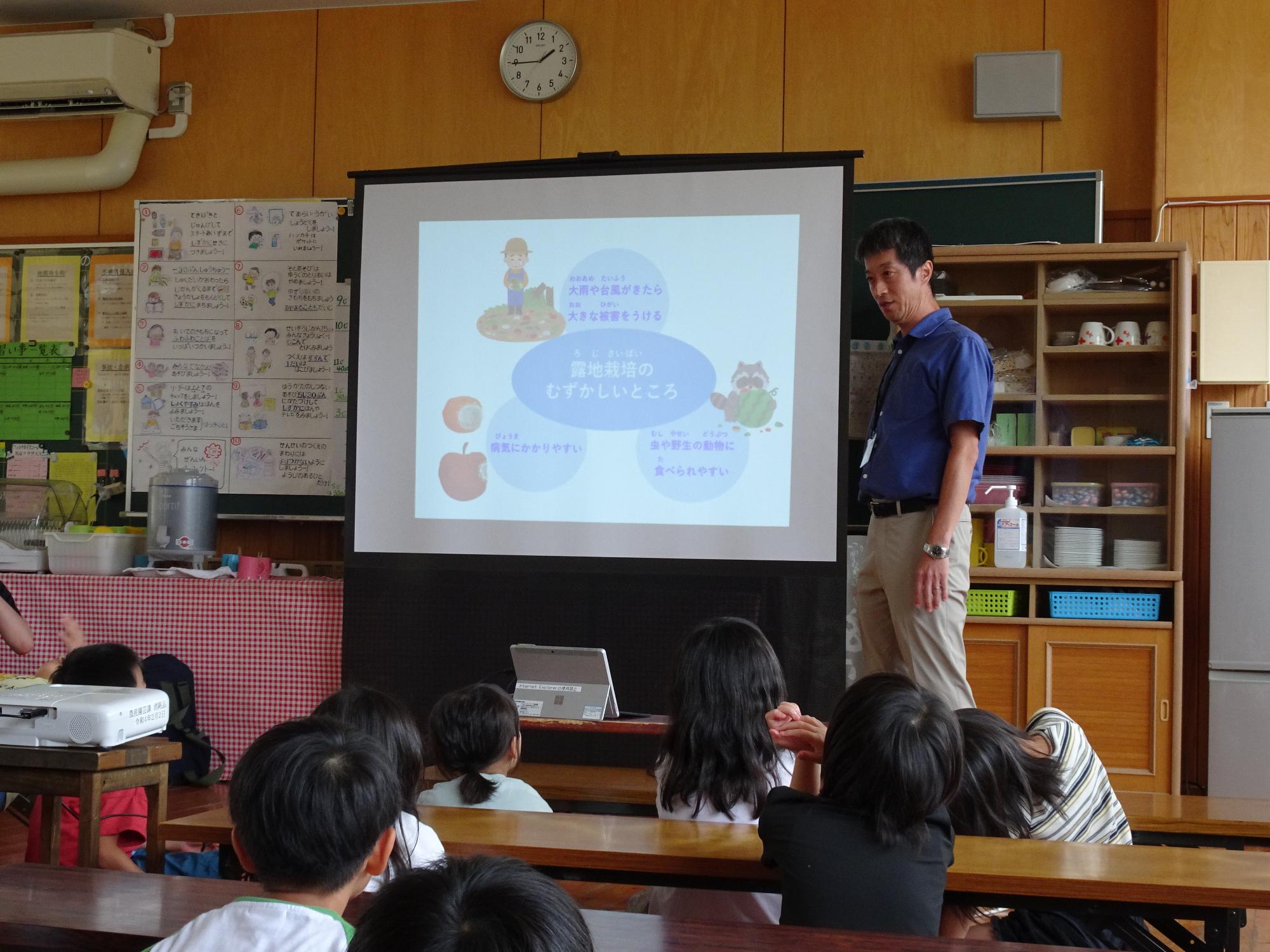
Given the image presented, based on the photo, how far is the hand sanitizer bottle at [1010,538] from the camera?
4172 mm

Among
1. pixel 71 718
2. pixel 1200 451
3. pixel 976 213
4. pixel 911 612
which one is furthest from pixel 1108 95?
pixel 71 718

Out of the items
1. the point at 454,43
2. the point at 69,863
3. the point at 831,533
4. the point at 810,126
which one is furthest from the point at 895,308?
the point at 454,43

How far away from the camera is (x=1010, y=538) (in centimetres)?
418

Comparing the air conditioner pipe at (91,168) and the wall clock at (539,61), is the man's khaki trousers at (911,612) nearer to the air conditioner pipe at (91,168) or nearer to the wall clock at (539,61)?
the wall clock at (539,61)

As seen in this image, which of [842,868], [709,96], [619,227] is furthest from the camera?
[709,96]

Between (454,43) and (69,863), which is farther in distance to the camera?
(454,43)

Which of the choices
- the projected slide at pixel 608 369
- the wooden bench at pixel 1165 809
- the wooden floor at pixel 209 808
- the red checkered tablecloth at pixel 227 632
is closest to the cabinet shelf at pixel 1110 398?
the projected slide at pixel 608 369

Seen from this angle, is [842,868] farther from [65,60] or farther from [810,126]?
[65,60]

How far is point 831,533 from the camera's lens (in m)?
3.81

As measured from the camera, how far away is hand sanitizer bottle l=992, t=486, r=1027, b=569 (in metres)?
4.17

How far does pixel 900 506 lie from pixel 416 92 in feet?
10.0

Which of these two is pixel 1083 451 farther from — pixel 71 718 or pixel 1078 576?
pixel 71 718

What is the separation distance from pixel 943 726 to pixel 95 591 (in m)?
3.87

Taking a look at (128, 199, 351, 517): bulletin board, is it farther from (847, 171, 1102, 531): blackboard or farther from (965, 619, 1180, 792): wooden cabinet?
(965, 619, 1180, 792): wooden cabinet
